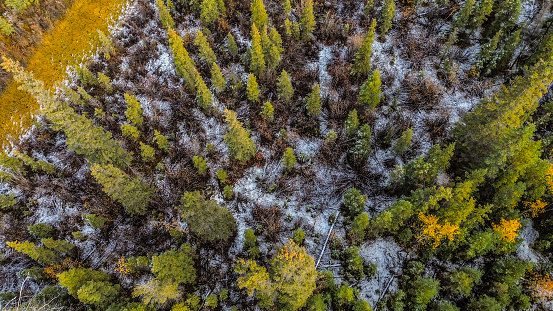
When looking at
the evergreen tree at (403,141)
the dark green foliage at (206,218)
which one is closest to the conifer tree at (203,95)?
the dark green foliage at (206,218)

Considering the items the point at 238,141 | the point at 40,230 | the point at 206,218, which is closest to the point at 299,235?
the point at 206,218

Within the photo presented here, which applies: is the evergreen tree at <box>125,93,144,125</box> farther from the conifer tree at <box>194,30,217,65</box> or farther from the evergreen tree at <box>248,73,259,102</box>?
the evergreen tree at <box>248,73,259,102</box>

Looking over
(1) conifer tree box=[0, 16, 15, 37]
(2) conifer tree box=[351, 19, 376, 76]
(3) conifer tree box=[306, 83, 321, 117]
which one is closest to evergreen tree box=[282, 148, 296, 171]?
(3) conifer tree box=[306, 83, 321, 117]

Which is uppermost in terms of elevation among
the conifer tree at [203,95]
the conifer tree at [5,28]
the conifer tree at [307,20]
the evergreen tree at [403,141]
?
the conifer tree at [5,28]

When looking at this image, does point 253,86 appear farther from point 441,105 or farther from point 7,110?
point 7,110

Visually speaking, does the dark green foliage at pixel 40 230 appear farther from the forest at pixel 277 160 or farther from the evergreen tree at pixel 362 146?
the evergreen tree at pixel 362 146

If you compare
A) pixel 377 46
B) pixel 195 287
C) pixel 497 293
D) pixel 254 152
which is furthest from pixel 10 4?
pixel 497 293
